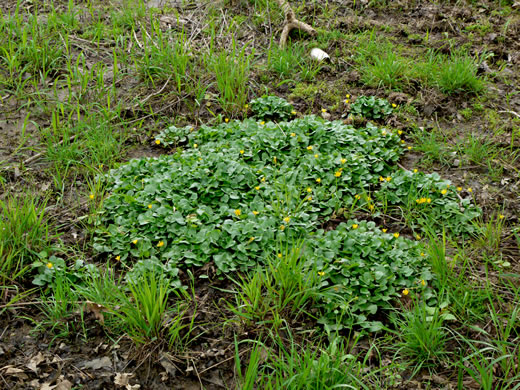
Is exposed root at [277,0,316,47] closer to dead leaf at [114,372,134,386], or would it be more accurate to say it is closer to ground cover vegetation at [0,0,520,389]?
ground cover vegetation at [0,0,520,389]

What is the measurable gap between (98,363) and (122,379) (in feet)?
0.58

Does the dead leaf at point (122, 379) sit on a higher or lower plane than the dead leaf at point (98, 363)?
higher

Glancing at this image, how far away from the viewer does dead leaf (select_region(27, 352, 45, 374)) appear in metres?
2.53

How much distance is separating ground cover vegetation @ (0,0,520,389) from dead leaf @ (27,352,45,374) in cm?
2

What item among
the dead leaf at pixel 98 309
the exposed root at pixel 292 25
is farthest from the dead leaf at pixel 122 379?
the exposed root at pixel 292 25

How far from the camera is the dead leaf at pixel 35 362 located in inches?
99.7

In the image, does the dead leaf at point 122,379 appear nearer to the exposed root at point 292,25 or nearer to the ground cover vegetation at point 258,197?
the ground cover vegetation at point 258,197

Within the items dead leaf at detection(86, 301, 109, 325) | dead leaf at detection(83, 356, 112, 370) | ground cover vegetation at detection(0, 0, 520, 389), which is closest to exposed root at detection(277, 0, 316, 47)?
ground cover vegetation at detection(0, 0, 520, 389)

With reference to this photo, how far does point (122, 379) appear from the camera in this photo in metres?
2.50

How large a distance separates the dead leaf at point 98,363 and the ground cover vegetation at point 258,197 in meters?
0.02

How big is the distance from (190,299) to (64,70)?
9.50 feet

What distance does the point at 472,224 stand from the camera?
10.8 feet

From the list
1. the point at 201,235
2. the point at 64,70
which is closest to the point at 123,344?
the point at 201,235

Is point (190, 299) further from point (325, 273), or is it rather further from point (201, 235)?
point (325, 273)
